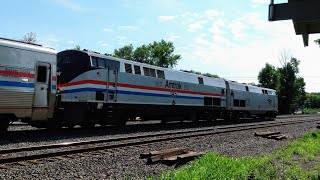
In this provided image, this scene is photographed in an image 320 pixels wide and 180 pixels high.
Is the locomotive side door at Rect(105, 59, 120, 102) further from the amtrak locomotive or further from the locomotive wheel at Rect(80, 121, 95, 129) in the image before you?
the locomotive wheel at Rect(80, 121, 95, 129)

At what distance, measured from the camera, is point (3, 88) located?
12.4 metres

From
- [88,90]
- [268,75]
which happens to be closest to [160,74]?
[88,90]

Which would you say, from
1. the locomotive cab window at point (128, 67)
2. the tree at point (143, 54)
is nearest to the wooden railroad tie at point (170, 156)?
the locomotive cab window at point (128, 67)

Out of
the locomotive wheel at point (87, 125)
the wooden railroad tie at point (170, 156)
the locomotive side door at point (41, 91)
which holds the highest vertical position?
the locomotive side door at point (41, 91)

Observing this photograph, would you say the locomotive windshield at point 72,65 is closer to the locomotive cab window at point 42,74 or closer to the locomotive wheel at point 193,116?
the locomotive cab window at point 42,74

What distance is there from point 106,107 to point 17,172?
9.68 metres

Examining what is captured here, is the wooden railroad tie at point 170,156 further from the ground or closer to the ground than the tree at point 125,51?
closer to the ground

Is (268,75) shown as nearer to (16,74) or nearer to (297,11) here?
(16,74)

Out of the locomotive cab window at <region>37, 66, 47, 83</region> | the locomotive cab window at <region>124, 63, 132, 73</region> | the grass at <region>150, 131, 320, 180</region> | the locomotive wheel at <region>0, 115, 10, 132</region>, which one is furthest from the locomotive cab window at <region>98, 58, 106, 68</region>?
the grass at <region>150, 131, 320, 180</region>

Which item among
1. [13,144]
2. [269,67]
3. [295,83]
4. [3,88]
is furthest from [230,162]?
[269,67]

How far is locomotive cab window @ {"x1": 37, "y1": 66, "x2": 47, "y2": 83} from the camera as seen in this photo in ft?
45.2

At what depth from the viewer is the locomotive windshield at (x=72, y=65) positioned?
1641 centimetres

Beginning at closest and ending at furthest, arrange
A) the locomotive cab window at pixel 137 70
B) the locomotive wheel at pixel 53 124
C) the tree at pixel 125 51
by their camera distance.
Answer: the locomotive wheel at pixel 53 124 → the locomotive cab window at pixel 137 70 → the tree at pixel 125 51

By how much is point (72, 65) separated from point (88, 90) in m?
1.43
